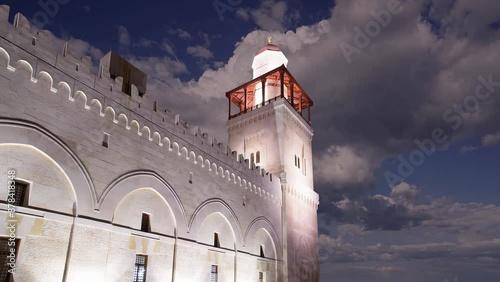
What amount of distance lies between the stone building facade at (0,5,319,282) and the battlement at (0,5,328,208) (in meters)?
0.03

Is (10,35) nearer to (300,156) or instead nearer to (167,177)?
(167,177)

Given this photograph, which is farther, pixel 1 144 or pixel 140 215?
pixel 140 215

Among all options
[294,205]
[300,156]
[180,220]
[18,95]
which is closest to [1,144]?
[18,95]

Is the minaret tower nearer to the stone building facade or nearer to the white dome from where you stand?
the white dome

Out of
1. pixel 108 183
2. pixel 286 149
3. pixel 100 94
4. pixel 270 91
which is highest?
pixel 270 91

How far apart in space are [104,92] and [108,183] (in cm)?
290

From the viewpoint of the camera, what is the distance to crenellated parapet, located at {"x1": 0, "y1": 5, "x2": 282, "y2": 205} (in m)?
9.38

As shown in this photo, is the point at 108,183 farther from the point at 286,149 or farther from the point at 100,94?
the point at 286,149

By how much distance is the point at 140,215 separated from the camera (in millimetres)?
12078

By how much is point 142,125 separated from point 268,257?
1077 centimetres

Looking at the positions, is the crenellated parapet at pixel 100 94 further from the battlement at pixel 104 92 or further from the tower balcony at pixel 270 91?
the tower balcony at pixel 270 91

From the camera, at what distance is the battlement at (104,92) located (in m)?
9.40

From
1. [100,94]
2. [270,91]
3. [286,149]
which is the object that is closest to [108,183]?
[100,94]

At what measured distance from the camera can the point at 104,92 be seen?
11609 millimetres
